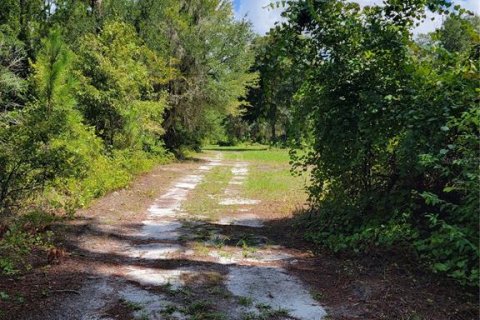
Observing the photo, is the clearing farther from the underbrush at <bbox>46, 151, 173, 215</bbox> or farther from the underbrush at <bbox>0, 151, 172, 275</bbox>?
the underbrush at <bbox>46, 151, 173, 215</bbox>

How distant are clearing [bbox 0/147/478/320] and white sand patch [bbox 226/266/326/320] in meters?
0.01

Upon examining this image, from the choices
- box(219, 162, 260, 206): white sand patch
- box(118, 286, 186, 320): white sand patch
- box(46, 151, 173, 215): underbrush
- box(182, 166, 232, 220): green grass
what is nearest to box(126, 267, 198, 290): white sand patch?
box(118, 286, 186, 320): white sand patch

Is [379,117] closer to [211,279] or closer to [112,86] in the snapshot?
[211,279]

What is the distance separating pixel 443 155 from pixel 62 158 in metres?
5.20

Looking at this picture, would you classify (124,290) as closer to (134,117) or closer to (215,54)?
(134,117)

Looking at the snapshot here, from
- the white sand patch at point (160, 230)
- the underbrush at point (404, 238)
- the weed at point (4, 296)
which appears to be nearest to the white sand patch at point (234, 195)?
the white sand patch at point (160, 230)

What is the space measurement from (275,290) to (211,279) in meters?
0.74

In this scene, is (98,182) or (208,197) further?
(208,197)

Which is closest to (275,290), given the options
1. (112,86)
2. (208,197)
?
(208,197)

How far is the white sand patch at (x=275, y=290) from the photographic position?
4.06m

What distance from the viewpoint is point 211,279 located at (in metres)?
4.86

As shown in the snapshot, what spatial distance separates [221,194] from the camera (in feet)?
39.5

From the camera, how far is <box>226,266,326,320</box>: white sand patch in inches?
160

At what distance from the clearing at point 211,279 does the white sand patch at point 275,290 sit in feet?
0.03
